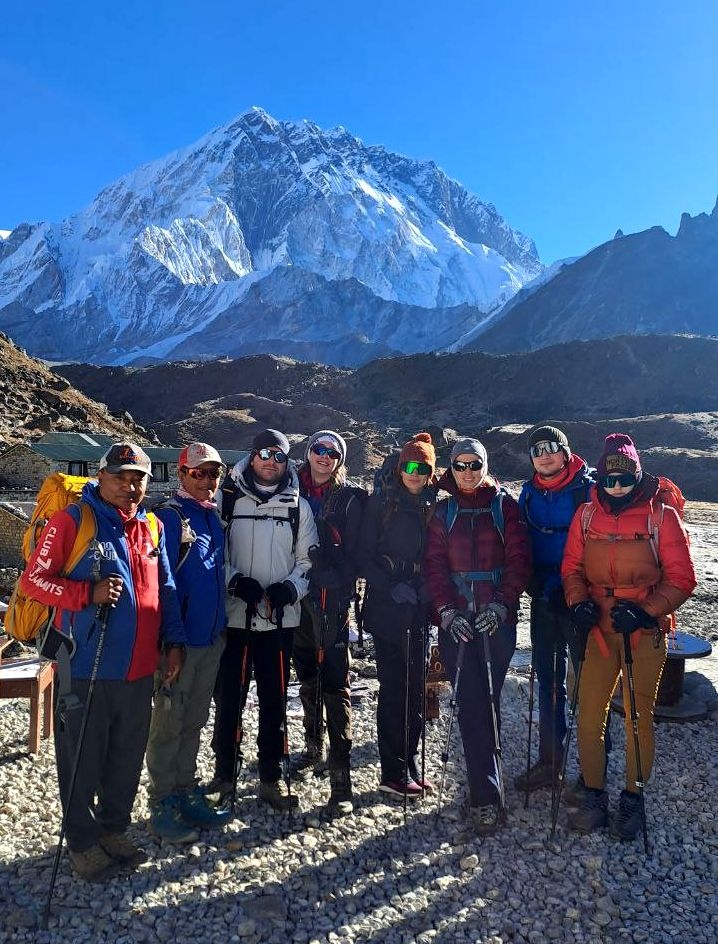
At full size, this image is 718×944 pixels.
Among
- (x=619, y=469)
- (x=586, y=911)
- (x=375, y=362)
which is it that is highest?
(x=375, y=362)

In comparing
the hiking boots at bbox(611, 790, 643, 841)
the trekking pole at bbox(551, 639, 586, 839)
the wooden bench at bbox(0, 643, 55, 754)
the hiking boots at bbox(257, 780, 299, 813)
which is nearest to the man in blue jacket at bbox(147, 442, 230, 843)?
the hiking boots at bbox(257, 780, 299, 813)

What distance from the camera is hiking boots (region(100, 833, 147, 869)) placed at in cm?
343

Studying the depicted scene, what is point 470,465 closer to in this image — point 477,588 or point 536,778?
point 477,588

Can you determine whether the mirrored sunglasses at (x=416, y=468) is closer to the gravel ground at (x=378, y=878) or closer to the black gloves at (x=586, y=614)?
the black gloves at (x=586, y=614)

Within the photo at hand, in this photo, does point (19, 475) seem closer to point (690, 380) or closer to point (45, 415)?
point (45, 415)

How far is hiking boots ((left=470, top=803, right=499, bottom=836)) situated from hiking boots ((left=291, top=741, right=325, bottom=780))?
1.20 metres

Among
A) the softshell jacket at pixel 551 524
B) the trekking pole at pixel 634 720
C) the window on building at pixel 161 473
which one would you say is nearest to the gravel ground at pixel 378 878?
the trekking pole at pixel 634 720

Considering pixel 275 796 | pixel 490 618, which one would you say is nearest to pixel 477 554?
pixel 490 618

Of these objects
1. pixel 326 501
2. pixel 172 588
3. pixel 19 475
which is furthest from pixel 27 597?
pixel 19 475

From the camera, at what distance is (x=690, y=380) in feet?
190

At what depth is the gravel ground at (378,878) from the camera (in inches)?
122

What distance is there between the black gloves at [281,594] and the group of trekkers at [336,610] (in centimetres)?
2

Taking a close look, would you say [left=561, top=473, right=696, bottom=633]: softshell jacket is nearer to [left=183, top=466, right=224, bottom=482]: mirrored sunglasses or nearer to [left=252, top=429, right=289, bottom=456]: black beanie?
[left=252, top=429, right=289, bottom=456]: black beanie

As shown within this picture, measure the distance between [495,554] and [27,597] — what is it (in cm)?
272
